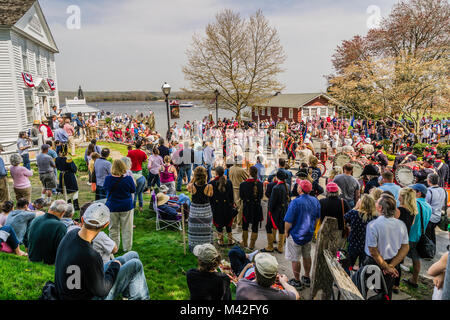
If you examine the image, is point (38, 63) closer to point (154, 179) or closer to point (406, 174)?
point (154, 179)

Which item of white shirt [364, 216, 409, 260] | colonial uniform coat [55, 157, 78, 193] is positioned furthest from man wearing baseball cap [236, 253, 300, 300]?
colonial uniform coat [55, 157, 78, 193]

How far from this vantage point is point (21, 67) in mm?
19469

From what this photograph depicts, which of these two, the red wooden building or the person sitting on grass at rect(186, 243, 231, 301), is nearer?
Answer: the person sitting on grass at rect(186, 243, 231, 301)

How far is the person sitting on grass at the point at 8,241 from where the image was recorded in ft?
16.5

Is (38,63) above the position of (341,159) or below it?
above

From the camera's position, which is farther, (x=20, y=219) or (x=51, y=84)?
(x=51, y=84)

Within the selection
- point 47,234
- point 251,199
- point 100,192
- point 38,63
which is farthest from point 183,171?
point 38,63

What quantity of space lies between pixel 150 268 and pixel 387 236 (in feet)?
13.4

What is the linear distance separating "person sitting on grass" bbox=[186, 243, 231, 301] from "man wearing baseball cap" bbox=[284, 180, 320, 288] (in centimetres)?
218

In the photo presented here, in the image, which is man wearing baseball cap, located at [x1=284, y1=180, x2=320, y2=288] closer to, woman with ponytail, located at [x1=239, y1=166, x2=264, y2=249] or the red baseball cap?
the red baseball cap

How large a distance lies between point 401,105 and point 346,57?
23746 mm

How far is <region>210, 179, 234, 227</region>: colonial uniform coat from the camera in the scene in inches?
241

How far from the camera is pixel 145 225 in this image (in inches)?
304
